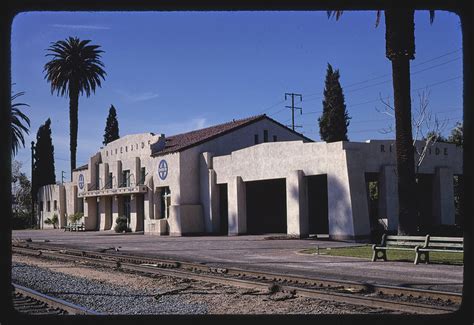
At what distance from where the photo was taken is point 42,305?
35.9ft

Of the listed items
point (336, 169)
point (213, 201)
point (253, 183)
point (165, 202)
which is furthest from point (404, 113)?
point (165, 202)

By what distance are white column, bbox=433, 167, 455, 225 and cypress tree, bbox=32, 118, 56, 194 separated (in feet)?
151

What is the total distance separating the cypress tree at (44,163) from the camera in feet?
217

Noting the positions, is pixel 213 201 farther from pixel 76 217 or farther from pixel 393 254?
pixel 76 217

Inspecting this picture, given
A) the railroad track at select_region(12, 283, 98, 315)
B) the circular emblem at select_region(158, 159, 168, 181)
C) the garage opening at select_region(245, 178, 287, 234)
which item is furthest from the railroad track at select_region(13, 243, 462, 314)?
the circular emblem at select_region(158, 159, 168, 181)

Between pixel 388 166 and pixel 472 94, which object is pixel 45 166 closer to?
pixel 388 166

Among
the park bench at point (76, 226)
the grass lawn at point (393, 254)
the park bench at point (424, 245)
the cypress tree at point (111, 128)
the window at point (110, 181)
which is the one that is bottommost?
the park bench at point (76, 226)

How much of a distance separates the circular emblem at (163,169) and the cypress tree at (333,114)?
71.5 feet

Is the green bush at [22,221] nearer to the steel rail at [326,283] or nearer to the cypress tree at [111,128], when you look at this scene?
the cypress tree at [111,128]

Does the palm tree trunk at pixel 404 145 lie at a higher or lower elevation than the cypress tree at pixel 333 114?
lower

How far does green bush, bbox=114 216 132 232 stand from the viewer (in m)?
46.8

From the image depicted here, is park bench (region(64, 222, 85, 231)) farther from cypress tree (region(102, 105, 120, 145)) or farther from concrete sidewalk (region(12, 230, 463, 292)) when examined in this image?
concrete sidewalk (region(12, 230, 463, 292))

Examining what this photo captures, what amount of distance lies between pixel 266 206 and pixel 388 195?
1192cm

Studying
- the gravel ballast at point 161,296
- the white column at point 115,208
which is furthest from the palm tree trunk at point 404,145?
the white column at point 115,208
